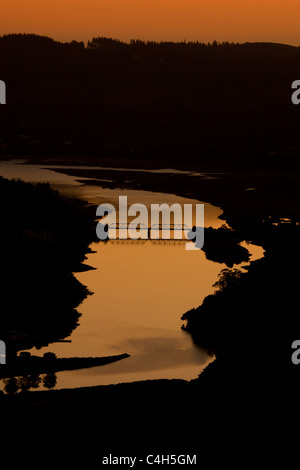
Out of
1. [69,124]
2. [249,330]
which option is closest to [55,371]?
[249,330]

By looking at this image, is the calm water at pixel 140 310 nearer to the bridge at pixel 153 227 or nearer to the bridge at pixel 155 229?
the bridge at pixel 155 229

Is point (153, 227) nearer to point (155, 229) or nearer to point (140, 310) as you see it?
point (155, 229)

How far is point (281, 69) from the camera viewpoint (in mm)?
198875

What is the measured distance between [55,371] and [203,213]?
4779cm

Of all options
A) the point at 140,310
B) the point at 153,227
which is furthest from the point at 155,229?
the point at 140,310

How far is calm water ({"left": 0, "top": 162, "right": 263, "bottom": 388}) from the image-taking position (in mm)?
29781

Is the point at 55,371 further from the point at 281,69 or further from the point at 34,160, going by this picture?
the point at 281,69

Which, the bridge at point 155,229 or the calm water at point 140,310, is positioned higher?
the bridge at point 155,229

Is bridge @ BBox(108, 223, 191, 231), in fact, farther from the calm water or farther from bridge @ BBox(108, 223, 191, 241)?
the calm water

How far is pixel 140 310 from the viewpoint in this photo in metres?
39.5

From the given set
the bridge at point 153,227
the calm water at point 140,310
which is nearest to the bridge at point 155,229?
the bridge at point 153,227

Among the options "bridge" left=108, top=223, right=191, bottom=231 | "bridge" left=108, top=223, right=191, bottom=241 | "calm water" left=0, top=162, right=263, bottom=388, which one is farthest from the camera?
"bridge" left=108, top=223, right=191, bottom=231

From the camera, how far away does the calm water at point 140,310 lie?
97.7 ft

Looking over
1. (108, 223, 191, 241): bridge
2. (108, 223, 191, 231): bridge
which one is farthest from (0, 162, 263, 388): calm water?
(108, 223, 191, 231): bridge
